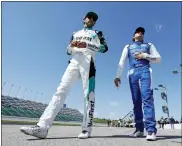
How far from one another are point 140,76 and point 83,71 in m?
0.92

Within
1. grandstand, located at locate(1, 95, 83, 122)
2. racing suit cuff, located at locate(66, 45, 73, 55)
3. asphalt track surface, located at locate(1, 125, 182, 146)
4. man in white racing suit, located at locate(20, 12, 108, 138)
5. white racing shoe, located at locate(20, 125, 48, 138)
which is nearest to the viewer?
asphalt track surface, located at locate(1, 125, 182, 146)

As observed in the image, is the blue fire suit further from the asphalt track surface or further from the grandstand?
the grandstand

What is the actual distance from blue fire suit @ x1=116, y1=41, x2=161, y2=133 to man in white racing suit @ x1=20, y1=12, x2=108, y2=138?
571 millimetres

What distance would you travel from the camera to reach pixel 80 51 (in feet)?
11.3

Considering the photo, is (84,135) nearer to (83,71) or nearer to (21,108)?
(83,71)

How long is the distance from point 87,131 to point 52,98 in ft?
2.22

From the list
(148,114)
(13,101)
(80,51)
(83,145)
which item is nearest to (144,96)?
(148,114)

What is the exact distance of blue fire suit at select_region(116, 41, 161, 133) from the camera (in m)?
3.37

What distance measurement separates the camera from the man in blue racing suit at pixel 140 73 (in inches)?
132

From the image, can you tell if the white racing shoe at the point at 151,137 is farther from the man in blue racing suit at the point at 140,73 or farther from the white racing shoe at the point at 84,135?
the white racing shoe at the point at 84,135

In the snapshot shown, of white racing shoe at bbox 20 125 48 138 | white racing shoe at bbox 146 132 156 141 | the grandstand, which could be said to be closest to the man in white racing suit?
white racing shoe at bbox 20 125 48 138

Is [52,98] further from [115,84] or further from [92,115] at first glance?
[115,84]

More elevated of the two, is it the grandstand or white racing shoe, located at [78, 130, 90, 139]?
the grandstand

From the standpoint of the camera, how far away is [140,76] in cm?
363
